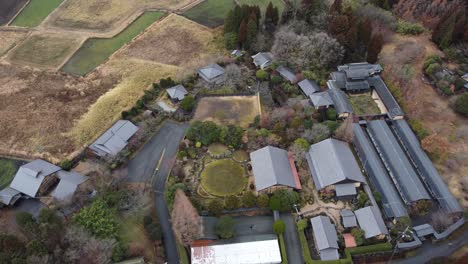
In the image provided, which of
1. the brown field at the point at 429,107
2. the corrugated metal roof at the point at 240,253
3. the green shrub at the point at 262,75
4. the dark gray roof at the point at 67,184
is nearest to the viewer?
the corrugated metal roof at the point at 240,253

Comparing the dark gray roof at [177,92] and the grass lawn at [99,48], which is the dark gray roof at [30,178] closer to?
the dark gray roof at [177,92]

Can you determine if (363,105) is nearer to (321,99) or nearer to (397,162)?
(321,99)

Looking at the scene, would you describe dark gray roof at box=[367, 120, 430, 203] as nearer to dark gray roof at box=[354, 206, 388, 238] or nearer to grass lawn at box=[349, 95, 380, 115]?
grass lawn at box=[349, 95, 380, 115]

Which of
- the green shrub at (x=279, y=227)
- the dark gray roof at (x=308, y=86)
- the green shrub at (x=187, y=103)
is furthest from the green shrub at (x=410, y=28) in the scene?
the green shrub at (x=279, y=227)

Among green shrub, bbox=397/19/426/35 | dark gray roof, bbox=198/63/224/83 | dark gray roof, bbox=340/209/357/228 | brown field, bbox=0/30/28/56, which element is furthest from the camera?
brown field, bbox=0/30/28/56

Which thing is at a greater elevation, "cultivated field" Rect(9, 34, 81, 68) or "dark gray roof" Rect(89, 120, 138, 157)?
"cultivated field" Rect(9, 34, 81, 68)

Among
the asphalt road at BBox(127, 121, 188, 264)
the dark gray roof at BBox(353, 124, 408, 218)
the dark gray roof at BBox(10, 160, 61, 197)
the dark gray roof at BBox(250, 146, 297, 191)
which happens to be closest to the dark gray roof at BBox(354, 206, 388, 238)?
the dark gray roof at BBox(353, 124, 408, 218)

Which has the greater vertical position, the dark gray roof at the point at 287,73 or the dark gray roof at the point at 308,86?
the dark gray roof at the point at 287,73
